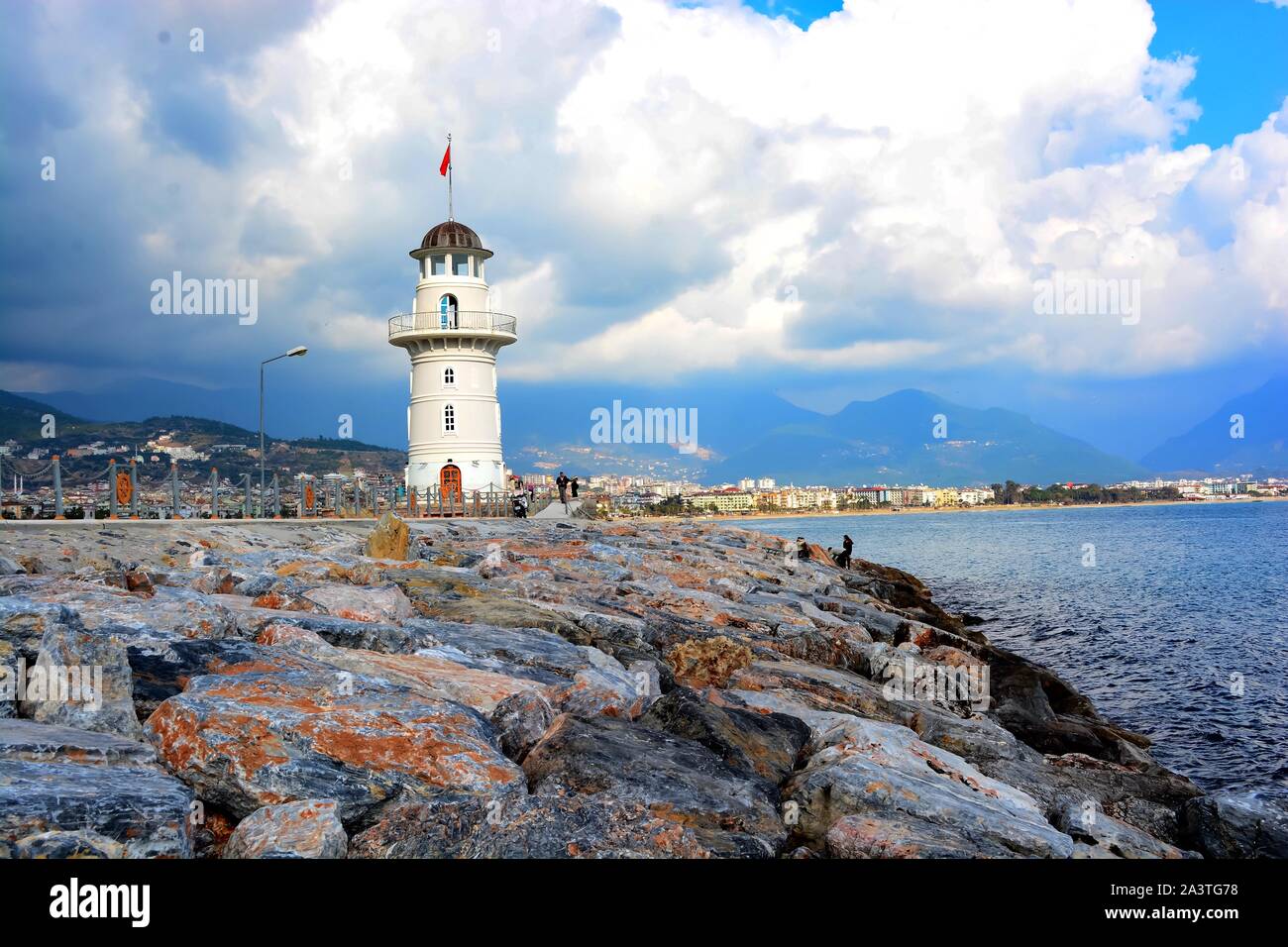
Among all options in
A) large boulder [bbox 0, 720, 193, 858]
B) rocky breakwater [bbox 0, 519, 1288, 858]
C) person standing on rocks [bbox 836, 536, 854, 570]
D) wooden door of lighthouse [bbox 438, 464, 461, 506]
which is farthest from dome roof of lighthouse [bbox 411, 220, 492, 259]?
large boulder [bbox 0, 720, 193, 858]

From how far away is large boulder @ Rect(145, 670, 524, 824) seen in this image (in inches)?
A: 235

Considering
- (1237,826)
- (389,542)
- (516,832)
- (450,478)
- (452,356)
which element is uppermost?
(452,356)

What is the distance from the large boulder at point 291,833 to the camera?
5.37 metres

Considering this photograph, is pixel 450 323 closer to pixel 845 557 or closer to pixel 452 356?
pixel 452 356

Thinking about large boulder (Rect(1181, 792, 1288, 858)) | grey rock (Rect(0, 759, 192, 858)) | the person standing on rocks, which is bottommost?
large boulder (Rect(1181, 792, 1288, 858))

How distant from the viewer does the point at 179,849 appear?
17.7ft

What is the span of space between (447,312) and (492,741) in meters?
34.0

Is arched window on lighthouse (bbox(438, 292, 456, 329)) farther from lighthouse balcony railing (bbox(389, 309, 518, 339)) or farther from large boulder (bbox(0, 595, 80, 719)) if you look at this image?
A: large boulder (bbox(0, 595, 80, 719))

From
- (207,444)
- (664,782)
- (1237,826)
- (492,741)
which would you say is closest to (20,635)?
(492,741)

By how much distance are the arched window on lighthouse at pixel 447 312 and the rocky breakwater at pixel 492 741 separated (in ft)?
87.7

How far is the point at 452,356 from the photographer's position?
39.6 meters

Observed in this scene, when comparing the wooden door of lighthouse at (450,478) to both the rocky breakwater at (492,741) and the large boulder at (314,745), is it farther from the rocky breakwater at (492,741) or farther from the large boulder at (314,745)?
the large boulder at (314,745)

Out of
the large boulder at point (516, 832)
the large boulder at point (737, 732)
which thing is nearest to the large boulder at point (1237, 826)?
the large boulder at point (737, 732)

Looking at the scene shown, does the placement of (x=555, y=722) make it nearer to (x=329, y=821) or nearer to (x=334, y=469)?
(x=329, y=821)
